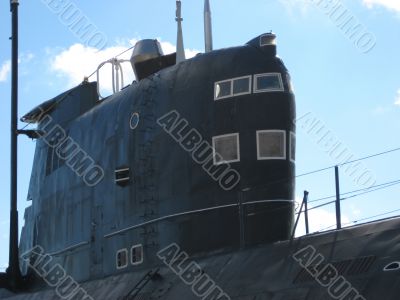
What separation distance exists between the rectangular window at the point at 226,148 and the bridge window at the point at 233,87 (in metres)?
0.79

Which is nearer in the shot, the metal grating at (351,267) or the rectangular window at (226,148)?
the metal grating at (351,267)

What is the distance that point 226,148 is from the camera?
13930 millimetres

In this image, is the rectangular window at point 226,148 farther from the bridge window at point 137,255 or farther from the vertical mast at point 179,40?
the vertical mast at point 179,40

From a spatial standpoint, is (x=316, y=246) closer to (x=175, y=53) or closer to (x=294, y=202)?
(x=294, y=202)

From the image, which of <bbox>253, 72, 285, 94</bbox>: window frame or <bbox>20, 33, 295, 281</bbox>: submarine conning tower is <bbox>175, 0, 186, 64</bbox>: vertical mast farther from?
<bbox>253, 72, 285, 94</bbox>: window frame

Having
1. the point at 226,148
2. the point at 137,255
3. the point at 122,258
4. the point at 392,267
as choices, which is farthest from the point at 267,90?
the point at 392,267

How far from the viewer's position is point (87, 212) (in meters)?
16.6

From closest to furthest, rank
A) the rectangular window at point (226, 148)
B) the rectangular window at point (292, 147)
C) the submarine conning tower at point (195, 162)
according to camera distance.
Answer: the submarine conning tower at point (195, 162), the rectangular window at point (226, 148), the rectangular window at point (292, 147)

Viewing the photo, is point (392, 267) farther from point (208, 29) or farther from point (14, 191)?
point (14, 191)

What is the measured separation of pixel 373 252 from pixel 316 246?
1.34 m

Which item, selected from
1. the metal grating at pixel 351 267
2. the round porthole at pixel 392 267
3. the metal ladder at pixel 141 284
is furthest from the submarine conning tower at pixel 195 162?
the round porthole at pixel 392 267

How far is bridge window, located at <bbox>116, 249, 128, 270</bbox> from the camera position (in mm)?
15203

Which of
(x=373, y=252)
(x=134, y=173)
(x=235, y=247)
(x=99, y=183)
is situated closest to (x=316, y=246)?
(x=373, y=252)

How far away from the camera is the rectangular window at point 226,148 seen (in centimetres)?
1386
